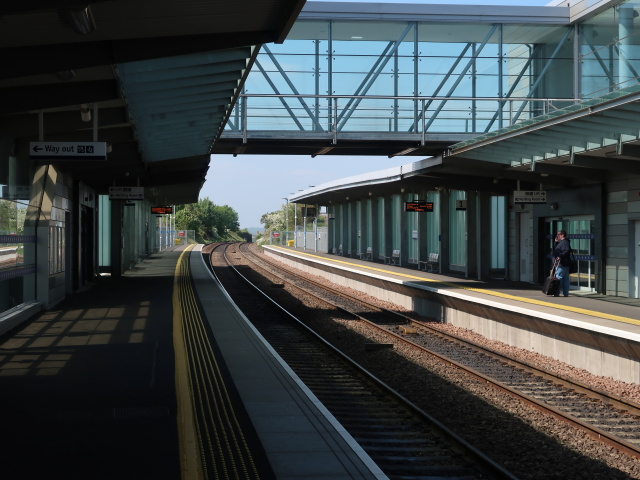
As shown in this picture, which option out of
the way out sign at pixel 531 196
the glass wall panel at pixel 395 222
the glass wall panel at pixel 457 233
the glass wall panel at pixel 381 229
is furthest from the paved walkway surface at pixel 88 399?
the glass wall panel at pixel 381 229

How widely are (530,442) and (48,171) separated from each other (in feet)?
39.4

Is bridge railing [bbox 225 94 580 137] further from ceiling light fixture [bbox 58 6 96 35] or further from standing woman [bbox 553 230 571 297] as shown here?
ceiling light fixture [bbox 58 6 96 35]

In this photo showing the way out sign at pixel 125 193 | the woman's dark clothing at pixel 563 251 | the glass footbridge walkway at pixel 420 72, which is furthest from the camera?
the way out sign at pixel 125 193

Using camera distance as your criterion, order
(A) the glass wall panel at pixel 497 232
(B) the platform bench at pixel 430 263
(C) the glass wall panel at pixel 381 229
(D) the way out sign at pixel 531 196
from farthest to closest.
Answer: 1. (C) the glass wall panel at pixel 381 229
2. (B) the platform bench at pixel 430 263
3. (A) the glass wall panel at pixel 497 232
4. (D) the way out sign at pixel 531 196

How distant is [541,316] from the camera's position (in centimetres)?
1307

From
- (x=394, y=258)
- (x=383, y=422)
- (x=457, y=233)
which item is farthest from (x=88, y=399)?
(x=394, y=258)

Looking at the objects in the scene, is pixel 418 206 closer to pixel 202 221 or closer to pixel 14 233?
pixel 14 233

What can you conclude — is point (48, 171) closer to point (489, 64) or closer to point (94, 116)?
point (94, 116)

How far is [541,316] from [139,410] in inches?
308

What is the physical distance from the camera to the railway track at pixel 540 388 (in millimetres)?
8461

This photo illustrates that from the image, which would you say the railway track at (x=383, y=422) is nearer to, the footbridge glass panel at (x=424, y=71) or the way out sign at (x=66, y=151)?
the way out sign at (x=66, y=151)

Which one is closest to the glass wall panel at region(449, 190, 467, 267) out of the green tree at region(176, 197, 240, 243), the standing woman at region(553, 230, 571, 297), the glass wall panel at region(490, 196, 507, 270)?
the glass wall panel at region(490, 196, 507, 270)

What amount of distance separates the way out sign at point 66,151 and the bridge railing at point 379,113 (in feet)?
27.0

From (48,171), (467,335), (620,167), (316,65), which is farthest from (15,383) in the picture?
(316,65)
